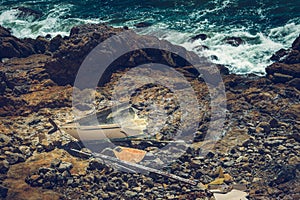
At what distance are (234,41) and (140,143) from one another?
1118 cm

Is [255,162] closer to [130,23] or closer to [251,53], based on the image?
[251,53]

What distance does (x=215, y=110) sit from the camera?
17969 mm

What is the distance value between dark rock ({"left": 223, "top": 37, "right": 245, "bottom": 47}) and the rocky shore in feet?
8.85

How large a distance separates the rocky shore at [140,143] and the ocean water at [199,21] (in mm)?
2108

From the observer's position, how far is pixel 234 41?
82.7 feet

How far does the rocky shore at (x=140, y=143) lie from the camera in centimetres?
1427

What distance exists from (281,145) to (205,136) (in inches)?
102

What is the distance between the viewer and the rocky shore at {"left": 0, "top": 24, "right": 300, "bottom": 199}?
14.3 meters

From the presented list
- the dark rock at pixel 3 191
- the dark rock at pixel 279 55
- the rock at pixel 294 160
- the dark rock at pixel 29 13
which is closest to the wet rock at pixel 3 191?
the dark rock at pixel 3 191

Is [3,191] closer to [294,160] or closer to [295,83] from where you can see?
[294,160]

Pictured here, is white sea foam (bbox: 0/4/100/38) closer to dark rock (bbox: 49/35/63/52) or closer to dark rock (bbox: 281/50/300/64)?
dark rock (bbox: 49/35/63/52)

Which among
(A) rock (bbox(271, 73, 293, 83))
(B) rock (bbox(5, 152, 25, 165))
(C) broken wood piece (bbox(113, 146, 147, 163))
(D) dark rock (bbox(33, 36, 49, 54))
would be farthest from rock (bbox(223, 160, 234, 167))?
(D) dark rock (bbox(33, 36, 49, 54))

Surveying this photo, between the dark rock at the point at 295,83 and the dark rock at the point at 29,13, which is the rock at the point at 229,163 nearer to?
the dark rock at the point at 295,83

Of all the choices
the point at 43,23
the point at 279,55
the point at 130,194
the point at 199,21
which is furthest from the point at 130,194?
the point at 43,23
